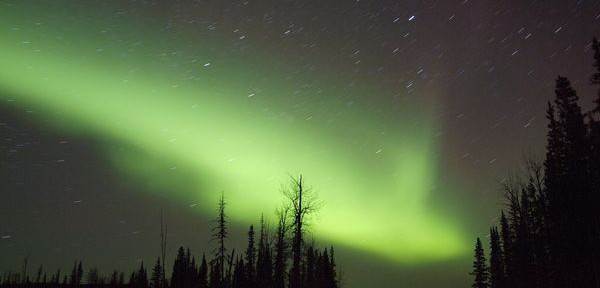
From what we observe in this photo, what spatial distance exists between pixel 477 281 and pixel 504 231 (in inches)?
652

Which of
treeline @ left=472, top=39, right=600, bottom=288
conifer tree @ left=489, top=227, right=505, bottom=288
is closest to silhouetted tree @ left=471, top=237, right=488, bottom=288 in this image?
conifer tree @ left=489, top=227, right=505, bottom=288

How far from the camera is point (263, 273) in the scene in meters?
61.6

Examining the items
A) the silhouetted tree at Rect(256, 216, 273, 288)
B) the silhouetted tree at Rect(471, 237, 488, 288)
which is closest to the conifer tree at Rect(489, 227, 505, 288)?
the silhouetted tree at Rect(471, 237, 488, 288)

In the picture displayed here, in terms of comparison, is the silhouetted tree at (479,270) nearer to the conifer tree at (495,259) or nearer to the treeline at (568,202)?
the conifer tree at (495,259)

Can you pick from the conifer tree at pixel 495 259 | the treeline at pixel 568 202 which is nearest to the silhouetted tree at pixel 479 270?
the conifer tree at pixel 495 259

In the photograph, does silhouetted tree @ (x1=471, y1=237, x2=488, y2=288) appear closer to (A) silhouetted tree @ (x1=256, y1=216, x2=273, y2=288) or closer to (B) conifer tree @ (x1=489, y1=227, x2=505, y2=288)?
(B) conifer tree @ (x1=489, y1=227, x2=505, y2=288)

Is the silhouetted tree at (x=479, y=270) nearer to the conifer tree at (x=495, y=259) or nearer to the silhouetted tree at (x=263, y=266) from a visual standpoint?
the conifer tree at (x=495, y=259)

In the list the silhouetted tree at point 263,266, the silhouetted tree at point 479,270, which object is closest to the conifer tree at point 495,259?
the silhouetted tree at point 479,270

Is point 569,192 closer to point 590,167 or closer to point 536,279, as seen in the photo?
point 590,167

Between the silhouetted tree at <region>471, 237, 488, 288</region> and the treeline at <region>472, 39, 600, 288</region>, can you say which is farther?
the silhouetted tree at <region>471, 237, 488, 288</region>

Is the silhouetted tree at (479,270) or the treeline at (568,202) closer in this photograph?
the treeline at (568,202)

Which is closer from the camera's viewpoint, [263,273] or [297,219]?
[297,219]

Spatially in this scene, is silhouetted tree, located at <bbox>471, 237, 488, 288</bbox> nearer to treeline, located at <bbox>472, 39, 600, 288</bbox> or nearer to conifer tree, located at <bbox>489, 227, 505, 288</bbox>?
conifer tree, located at <bbox>489, 227, 505, 288</bbox>

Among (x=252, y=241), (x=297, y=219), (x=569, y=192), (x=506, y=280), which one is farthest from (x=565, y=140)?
(x=252, y=241)
